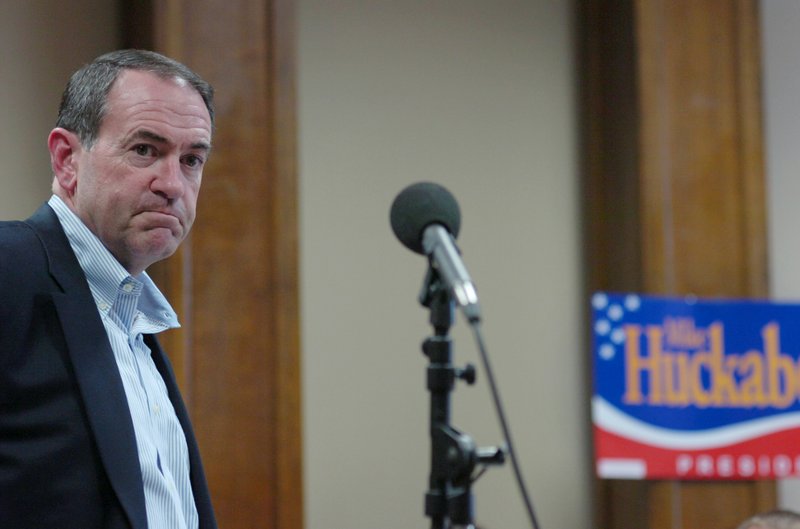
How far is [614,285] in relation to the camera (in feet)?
13.3

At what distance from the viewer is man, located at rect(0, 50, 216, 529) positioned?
151 cm

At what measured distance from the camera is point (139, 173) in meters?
1.75

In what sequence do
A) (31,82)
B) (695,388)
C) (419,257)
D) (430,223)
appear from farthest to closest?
(419,257) < (695,388) < (31,82) < (430,223)

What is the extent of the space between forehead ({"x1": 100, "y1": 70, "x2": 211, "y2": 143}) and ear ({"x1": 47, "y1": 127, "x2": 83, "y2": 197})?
2.2 inches

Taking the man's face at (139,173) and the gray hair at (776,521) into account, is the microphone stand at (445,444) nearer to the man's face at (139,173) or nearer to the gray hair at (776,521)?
the man's face at (139,173)

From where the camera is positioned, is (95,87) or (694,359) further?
(694,359)

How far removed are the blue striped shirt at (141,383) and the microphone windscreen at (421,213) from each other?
433 mm

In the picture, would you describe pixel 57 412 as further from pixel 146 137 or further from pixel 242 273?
pixel 242 273

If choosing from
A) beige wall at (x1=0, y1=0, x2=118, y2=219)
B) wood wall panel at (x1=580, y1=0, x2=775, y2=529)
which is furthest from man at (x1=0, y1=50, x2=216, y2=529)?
wood wall panel at (x1=580, y1=0, x2=775, y2=529)

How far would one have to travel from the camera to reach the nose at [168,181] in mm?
1753

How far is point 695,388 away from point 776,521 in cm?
122

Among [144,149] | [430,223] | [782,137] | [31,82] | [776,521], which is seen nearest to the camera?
[430,223]

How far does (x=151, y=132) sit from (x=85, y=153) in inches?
4.4

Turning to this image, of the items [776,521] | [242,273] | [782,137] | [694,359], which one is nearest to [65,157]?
[242,273]
